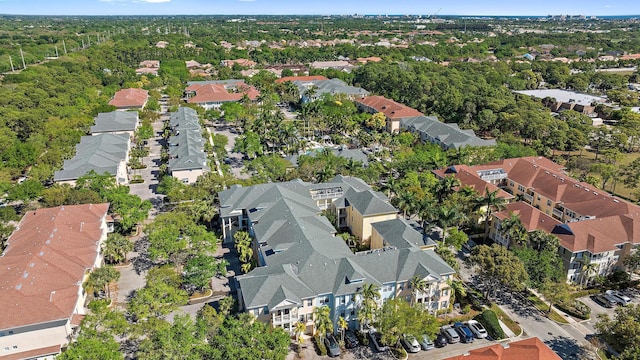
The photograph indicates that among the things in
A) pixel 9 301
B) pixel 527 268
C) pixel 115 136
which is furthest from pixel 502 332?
pixel 115 136

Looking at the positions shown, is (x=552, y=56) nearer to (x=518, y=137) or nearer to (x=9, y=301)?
(x=518, y=137)

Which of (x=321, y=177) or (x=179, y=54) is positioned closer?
(x=321, y=177)

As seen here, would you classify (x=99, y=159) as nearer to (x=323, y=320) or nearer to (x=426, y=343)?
(x=323, y=320)

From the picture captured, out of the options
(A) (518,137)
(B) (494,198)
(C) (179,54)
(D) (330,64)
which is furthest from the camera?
(C) (179,54)

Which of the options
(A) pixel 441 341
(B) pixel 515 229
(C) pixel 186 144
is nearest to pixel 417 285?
(A) pixel 441 341

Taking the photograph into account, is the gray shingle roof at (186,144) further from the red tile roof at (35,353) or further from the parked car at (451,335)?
the parked car at (451,335)

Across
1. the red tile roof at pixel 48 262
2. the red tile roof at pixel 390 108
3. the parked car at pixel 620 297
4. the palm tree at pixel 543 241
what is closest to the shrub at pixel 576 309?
the parked car at pixel 620 297

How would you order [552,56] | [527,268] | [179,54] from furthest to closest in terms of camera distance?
[552,56] < [179,54] < [527,268]

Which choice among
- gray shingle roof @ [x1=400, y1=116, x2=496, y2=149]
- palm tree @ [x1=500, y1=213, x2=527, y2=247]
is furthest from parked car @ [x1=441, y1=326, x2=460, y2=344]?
gray shingle roof @ [x1=400, y1=116, x2=496, y2=149]
